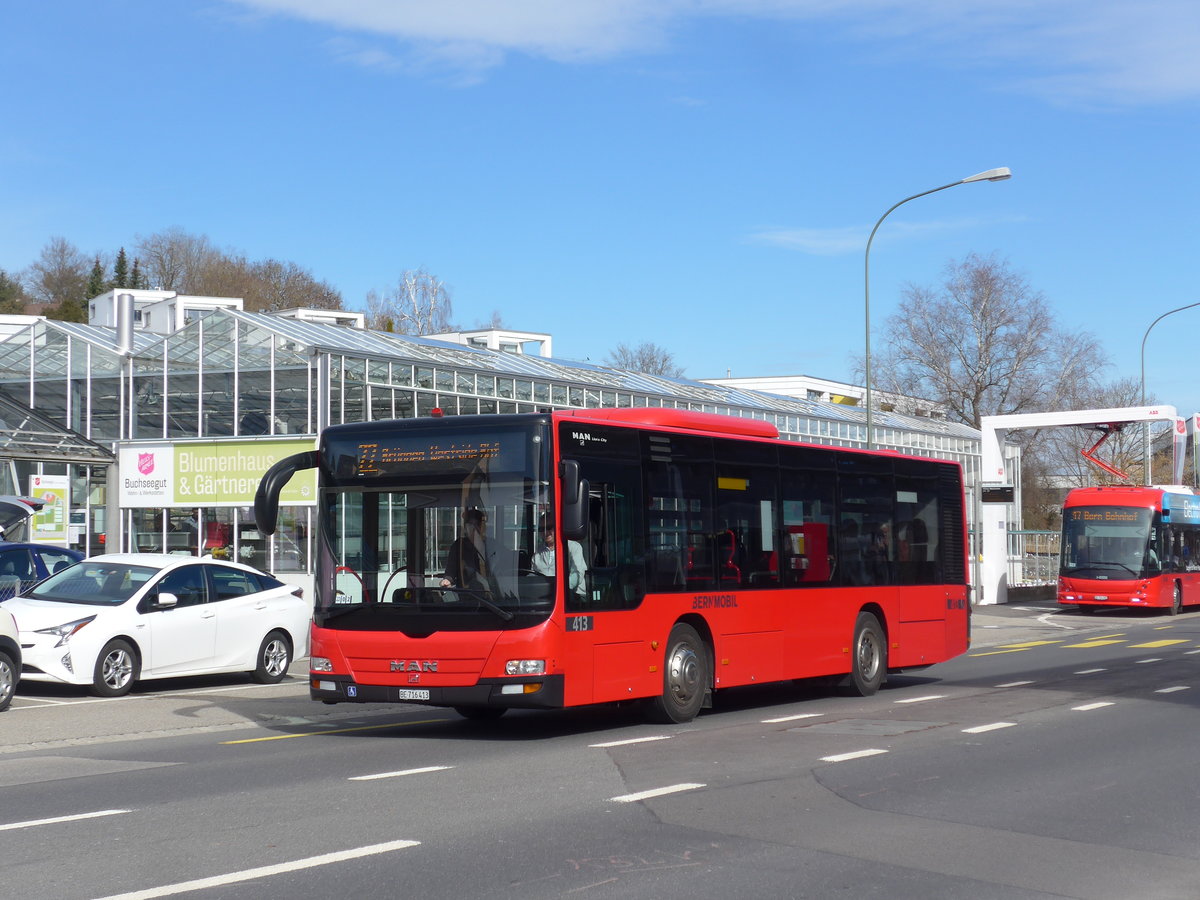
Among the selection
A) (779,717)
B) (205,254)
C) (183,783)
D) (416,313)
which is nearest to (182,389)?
(779,717)

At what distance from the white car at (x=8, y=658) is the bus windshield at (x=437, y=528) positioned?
3.96 meters

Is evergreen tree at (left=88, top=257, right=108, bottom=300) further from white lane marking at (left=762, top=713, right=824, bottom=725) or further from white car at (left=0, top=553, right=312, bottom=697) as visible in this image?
white lane marking at (left=762, top=713, right=824, bottom=725)

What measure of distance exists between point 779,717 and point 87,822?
759 cm

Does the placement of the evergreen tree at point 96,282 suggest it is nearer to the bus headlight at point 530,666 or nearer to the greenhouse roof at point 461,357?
the greenhouse roof at point 461,357

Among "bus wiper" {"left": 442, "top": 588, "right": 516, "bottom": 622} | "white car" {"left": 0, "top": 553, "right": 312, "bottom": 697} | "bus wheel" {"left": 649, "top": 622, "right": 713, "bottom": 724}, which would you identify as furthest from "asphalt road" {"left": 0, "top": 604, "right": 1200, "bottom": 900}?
"bus wiper" {"left": 442, "top": 588, "right": 516, "bottom": 622}

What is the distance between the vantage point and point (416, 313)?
3243 inches

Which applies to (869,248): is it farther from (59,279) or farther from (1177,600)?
(59,279)

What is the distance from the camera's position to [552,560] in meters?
11.6

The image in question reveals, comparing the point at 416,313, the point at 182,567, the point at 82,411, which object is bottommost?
the point at 182,567

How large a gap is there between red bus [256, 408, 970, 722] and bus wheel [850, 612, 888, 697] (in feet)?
4.70

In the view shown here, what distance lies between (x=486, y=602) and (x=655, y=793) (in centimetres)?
305

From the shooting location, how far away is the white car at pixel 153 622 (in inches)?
607

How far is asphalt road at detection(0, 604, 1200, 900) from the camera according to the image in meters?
6.59

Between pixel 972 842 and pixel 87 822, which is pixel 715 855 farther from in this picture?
pixel 87 822
